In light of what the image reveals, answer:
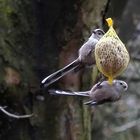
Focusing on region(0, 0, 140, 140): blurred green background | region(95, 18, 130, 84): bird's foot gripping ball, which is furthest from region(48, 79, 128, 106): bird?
region(0, 0, 140, 140): blurred green background

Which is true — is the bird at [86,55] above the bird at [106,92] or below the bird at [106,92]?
above

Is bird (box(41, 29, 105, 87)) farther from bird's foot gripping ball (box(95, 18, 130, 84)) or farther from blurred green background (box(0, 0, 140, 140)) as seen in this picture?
blurred green background (box(0, 0, 140, 140))

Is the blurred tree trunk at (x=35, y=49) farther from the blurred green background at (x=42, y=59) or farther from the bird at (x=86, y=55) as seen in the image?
the bird at (x=86, y=55)

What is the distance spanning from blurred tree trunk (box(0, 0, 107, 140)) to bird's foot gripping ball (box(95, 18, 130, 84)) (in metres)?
0.48

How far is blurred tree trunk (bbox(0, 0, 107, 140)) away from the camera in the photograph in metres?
1.72

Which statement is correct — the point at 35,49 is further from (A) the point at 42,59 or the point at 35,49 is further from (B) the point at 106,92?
(B) the point at 106,92

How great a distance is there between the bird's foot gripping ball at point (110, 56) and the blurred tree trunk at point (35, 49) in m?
0.48

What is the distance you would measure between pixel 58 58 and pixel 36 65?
8 centimetres

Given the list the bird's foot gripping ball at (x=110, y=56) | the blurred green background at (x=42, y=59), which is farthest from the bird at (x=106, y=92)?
the blurred green background at (x=42, y=59)

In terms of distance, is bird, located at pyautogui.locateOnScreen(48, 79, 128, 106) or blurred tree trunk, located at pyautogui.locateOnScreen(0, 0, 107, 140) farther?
blurred tree trunk, located at pyautogui.locateOnScreen(0, 0, 107, 140)

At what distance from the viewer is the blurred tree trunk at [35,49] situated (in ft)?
5.64

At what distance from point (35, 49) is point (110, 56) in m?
0.57

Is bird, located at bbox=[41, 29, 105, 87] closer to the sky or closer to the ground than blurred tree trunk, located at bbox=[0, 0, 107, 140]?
closer to the ground

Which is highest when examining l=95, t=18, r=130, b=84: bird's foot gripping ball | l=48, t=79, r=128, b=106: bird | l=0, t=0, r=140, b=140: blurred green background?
l=0, t=0, r=140, b=140: blurred green background
